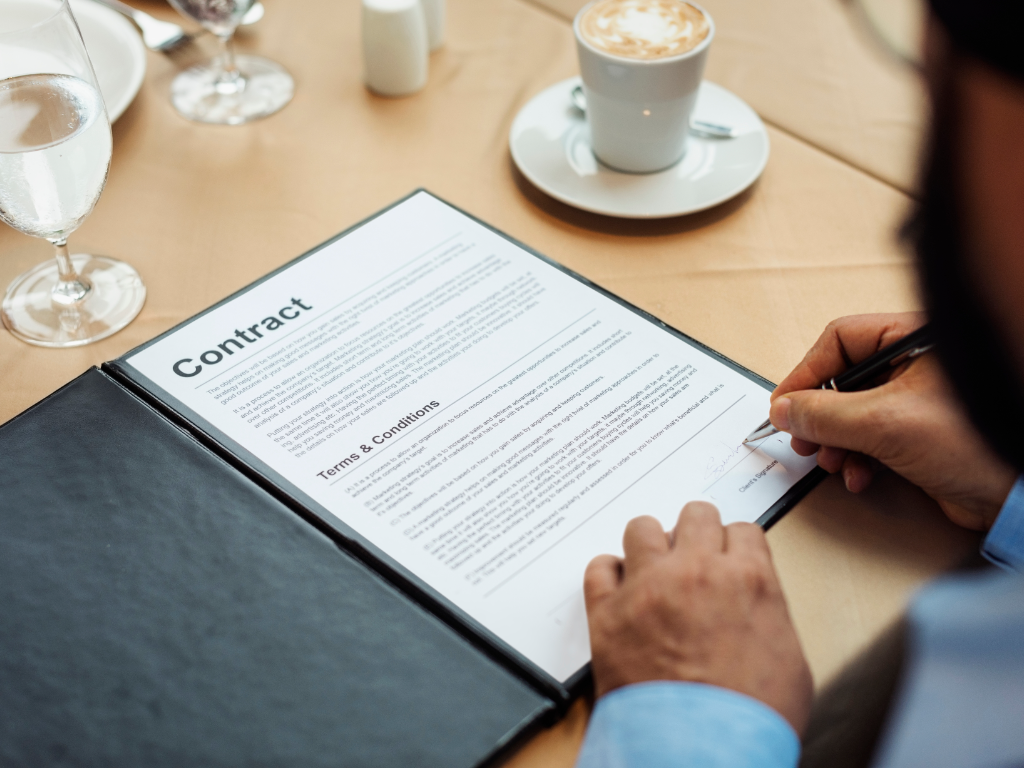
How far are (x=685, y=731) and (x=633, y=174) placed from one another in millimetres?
623

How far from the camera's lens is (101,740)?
0.51 m

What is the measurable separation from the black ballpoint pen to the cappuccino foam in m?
0.38

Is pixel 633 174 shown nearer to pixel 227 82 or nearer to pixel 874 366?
pixel 874 366

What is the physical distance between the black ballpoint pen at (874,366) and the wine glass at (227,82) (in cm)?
71

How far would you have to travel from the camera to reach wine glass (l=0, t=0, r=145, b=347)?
692 mm

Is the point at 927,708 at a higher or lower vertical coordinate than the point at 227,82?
lower

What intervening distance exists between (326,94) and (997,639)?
91 centimetres

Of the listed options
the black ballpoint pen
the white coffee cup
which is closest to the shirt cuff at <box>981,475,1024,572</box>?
the black ballpoint pen

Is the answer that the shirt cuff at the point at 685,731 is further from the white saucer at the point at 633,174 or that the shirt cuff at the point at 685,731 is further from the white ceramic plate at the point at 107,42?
the white ceramic plate at the point at 107,42

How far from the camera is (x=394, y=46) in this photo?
3.43 feet

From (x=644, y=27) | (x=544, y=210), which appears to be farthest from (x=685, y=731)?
(x=644, y=27)

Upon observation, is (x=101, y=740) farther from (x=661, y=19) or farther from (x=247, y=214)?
(x=661, y=19)
